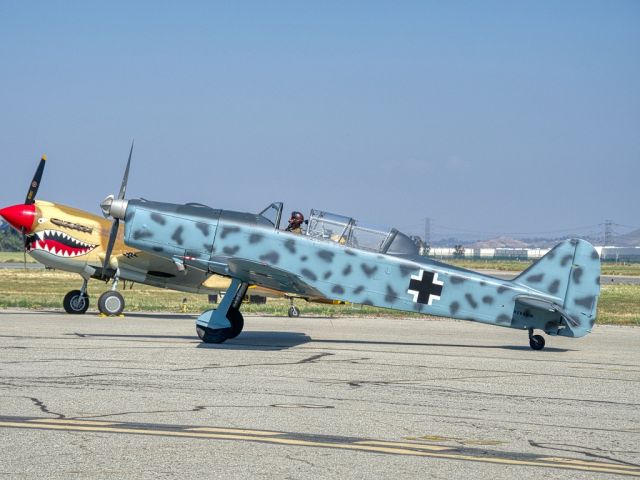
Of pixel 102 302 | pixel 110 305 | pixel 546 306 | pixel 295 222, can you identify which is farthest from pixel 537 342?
pixel 102 302

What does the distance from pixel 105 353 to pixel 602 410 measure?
24.6ft

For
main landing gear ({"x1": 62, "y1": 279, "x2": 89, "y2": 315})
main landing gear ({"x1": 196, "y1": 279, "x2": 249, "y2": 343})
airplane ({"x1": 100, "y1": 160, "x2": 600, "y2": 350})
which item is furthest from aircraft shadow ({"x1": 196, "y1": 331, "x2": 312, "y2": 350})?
main landing gear ({"x1": 62, "y1": 279, "x2": 89, "y2": 315})

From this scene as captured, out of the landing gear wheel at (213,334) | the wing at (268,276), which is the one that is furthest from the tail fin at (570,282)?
the landing gear wheel at (213,334)

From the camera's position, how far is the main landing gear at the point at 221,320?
1648 centimetres

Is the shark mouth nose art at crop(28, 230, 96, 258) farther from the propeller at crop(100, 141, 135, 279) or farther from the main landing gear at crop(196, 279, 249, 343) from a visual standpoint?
the main landing gear at crop(196, 279, 249, 343)

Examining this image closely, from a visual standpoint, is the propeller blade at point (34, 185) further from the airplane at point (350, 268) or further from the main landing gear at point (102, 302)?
the airplane at point (350, 268)

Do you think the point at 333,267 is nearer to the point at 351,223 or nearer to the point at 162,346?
the point at 351,223

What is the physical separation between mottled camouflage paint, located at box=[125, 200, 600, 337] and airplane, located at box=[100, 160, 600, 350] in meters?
0.02

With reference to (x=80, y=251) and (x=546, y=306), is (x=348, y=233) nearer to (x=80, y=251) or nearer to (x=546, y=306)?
(x=546, y=306)

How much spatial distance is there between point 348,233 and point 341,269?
0.67 metres

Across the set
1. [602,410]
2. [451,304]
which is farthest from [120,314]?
[602,410]

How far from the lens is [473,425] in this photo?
9.11 metres

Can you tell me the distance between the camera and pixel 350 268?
1712 cm

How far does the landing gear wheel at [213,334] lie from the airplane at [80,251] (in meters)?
7.83
